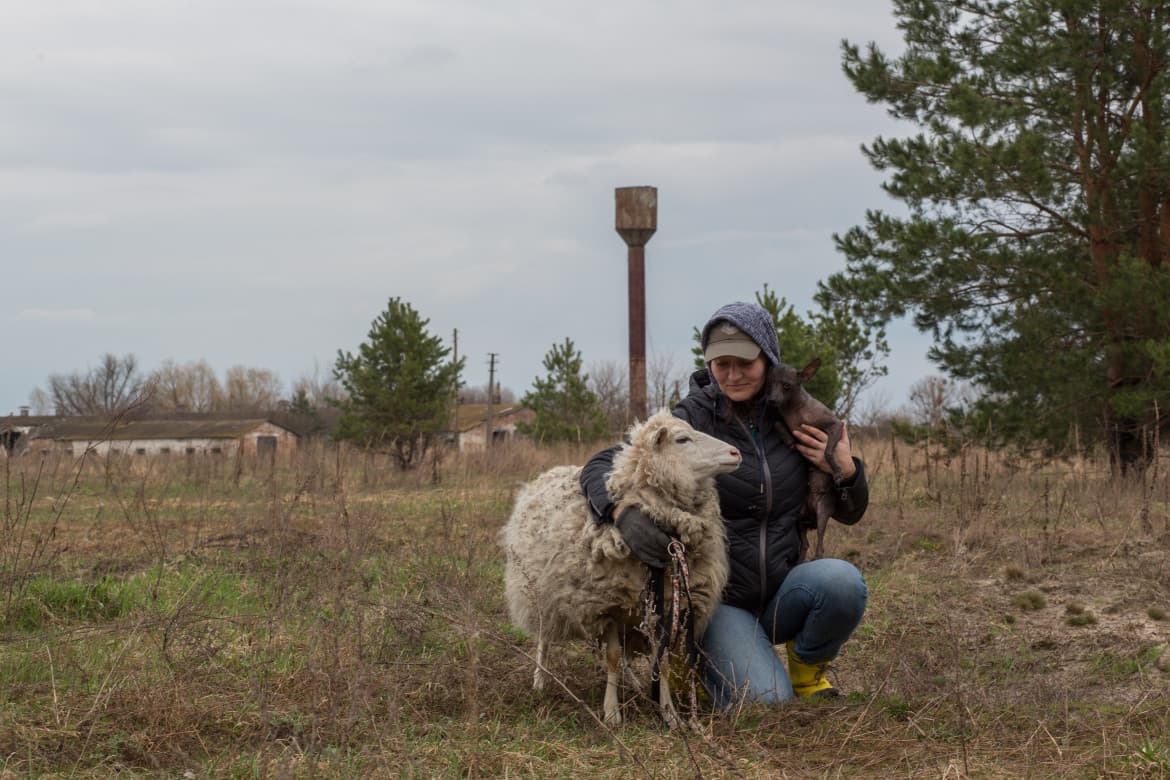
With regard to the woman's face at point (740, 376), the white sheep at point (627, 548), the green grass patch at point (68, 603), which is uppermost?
the woman's face at point (740, 376)

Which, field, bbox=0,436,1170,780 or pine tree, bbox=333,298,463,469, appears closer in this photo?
field, bbox=0,436,1170,780

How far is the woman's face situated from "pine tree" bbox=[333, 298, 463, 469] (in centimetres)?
1951

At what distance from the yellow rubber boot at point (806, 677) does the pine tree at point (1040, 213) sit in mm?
9639

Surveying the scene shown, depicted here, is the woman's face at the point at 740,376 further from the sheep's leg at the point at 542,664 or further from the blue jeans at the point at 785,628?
the sheep's leg at the point at 542,664

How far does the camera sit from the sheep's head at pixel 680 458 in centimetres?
493

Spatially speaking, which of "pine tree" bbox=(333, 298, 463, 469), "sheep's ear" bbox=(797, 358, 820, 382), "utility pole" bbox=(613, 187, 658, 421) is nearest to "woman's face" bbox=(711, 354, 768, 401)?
"sheep's ear" bbox=(797, 358, 820, 382)

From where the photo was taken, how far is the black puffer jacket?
5.19 meters

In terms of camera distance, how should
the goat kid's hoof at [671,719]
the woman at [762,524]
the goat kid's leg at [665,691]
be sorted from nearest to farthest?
the goat kid's hoof at [671,719]
the goat kid's leg at [665,691]
the woman at [762,524]

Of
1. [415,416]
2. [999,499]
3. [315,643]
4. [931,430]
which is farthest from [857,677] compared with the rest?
[415,416]

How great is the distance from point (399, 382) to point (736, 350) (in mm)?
20265

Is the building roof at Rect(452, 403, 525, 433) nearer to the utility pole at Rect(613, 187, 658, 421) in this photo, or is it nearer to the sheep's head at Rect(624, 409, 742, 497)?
the utility pole at Rect(613, 187, 658, 421)

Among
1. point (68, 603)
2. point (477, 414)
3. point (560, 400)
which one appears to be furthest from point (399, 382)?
point (477, 414)

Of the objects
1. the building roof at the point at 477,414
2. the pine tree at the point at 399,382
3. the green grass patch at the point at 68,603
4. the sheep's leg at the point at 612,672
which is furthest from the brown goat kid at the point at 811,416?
the building roof at the point at 477,414

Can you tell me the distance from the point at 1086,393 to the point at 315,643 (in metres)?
12.0
